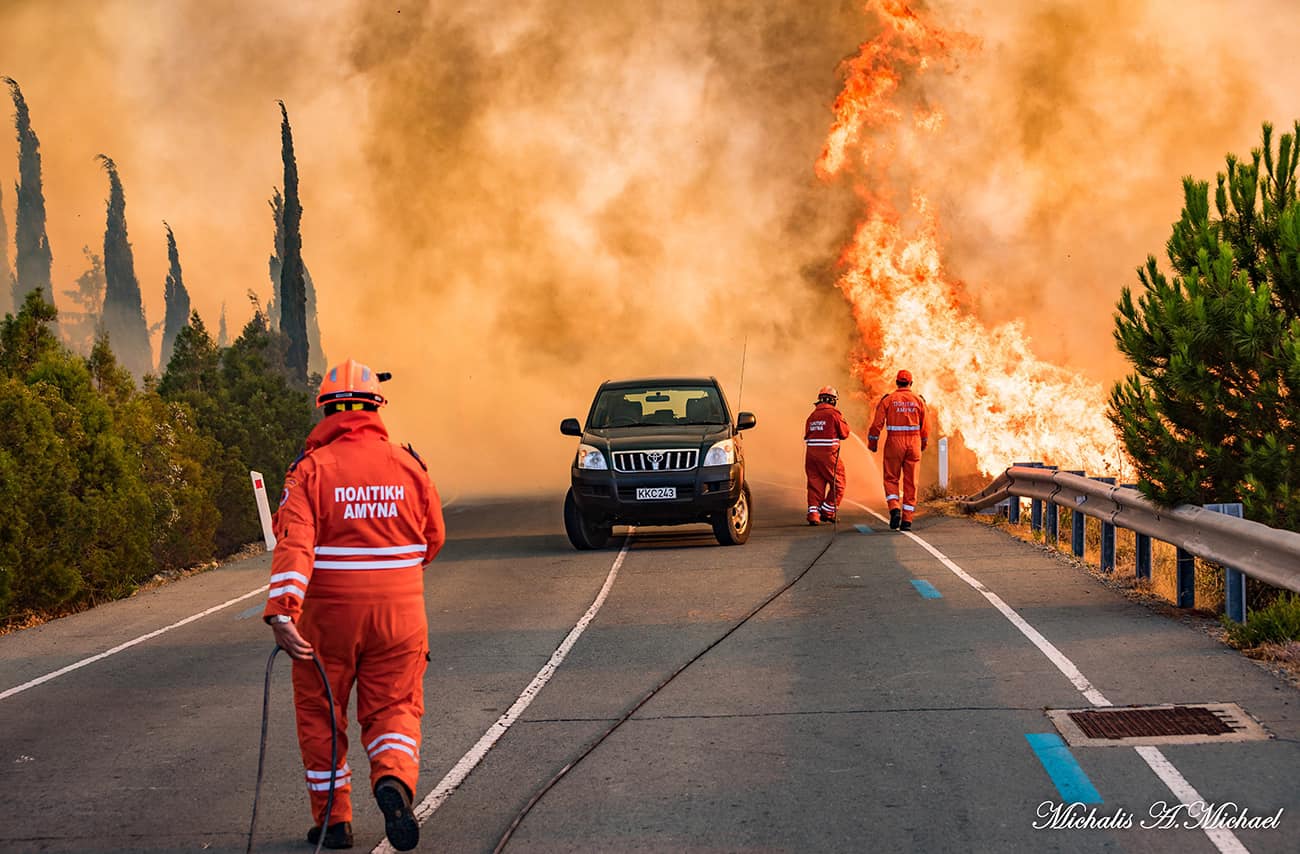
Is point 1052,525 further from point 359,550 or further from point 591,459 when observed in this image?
point 359,550

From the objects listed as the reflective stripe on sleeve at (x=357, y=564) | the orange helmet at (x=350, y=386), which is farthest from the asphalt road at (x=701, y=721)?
the orange helmet at (x=350, y=386)

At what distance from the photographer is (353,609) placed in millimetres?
5652

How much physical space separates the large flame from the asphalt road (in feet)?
55.1

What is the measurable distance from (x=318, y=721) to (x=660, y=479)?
34.8 ft

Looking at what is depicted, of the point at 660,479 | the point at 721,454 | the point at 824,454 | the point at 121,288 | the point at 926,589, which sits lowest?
the point at 926,589

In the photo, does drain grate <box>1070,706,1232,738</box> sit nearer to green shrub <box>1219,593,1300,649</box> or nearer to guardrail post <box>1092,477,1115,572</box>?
green shrub <box>1219,593,1300,649</box>

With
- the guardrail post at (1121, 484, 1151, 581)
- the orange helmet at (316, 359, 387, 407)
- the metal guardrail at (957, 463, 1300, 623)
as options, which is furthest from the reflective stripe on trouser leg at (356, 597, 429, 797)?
the guardrail post at (1121, 484, 1151, 581)

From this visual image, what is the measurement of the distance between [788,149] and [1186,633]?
41.2m

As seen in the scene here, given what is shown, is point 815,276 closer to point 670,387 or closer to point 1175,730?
point 670,387

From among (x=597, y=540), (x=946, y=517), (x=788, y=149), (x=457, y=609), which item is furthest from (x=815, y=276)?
(x=457, y=609)

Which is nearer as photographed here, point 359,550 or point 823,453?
point 359,550

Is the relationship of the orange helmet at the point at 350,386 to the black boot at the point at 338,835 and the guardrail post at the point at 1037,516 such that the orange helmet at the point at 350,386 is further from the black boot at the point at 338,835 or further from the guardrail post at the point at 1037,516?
the guardrail post at the point at 1037,516

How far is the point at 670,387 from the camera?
1805 centimetres

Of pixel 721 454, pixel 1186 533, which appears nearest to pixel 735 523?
pixel 721 454
